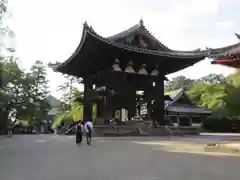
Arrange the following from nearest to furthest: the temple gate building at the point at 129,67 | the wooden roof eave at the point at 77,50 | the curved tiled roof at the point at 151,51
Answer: the curved tiled roof at the point at 151,51 → the wooden roof eave at the point at 77,50 → the temple gate building at the point at 129,67

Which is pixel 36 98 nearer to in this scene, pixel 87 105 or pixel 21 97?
pixel 21 97

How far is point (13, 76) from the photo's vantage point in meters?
48.0

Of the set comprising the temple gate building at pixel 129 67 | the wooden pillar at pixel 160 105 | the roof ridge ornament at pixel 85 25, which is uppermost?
the roof ridge ornament at pixel 85 25

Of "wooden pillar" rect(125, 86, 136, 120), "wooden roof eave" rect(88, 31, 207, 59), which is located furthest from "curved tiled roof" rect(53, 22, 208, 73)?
"wooden pillar" rect(125, 86, 136, 120)

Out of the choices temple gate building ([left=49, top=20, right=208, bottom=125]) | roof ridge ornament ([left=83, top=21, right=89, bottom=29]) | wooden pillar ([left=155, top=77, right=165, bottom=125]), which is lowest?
wooden pillar ([left=155, top=77, right=165, bottom=125])

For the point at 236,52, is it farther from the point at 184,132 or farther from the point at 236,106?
the point at 184,132

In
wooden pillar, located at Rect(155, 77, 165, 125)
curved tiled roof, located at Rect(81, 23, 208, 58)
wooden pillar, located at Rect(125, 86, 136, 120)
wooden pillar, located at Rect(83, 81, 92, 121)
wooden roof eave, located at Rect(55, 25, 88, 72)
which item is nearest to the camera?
curved tiled roof, located at Rect(81, 23, 208, 58)

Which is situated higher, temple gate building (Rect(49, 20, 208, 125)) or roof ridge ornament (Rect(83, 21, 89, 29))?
roof ridge ornament (Rect(83, 21, 89, 29))

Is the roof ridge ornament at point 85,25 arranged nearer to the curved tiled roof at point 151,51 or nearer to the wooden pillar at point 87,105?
the curved tiled roof at point 151,51

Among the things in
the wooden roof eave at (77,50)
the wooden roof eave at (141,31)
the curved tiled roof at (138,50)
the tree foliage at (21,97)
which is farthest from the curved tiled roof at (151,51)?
the tree foliage at (21,97)

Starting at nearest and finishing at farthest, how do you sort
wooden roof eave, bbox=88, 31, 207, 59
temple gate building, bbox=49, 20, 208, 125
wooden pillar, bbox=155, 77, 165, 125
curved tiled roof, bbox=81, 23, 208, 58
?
curved tiled roof, bbox=81, 23, 208, 58 < wooden roof eave, bbox=88, 31, 207, 59 < temple gate building, bbox=49, 20, 208, 125 < wooden pillar, bbox=155, 77, 165, 125

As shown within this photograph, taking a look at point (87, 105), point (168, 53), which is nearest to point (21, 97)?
point (87, 105)

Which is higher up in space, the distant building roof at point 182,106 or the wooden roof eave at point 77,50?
the wooden roof eave at point 77,50

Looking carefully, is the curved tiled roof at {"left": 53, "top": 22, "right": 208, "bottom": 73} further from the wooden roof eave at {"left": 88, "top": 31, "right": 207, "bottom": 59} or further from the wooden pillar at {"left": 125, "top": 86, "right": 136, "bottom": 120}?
the wooden pillar at {"left": 125, "top": 86, "right": 136, "bottom": 120}
